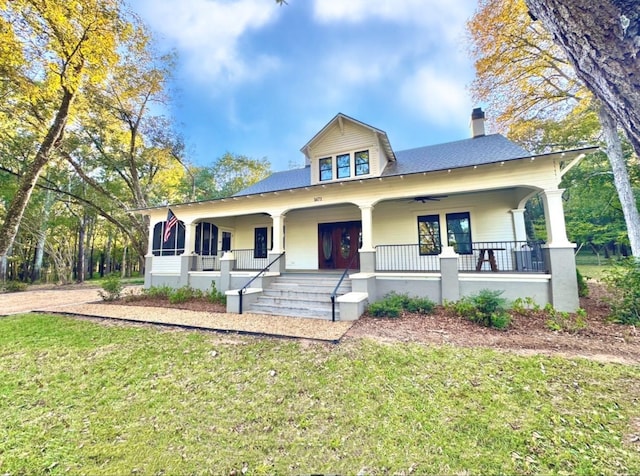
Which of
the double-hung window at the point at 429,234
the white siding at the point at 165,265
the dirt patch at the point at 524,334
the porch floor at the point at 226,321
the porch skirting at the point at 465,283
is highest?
the double-hung window at the point at 429,234

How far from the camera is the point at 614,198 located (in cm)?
1728

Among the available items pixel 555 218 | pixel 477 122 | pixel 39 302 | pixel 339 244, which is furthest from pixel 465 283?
pixel 39 302

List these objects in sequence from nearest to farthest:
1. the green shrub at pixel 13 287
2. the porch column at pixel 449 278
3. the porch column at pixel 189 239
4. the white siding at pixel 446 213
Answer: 1. the porch column at pixel 449 278
2. the white siding at pixel 446 213
3. the porch column at pixel 189 239
4. the green shrub at pixel 13 287

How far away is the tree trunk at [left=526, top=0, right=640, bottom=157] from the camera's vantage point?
6.24 feet

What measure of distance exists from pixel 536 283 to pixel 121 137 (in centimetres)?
2241

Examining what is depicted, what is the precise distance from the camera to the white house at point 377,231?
718 centimetres

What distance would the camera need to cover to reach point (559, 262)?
672 cm

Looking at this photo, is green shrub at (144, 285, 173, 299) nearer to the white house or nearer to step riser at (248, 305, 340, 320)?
the white house

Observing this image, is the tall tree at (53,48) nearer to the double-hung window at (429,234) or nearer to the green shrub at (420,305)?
the green shrub at (420,305)

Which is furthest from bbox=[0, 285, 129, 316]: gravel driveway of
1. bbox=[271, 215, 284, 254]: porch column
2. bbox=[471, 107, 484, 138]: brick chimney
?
bbox=[471, 107, 484, 138]: brick chimney

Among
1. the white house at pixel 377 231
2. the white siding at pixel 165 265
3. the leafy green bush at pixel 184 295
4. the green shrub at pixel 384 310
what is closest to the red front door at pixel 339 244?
the white house at pixel 377 231

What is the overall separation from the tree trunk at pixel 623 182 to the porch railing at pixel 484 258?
4.53m

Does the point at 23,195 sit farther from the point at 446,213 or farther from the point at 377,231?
the point at 446,213

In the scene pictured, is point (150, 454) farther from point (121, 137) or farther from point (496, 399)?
point (121, 137)
